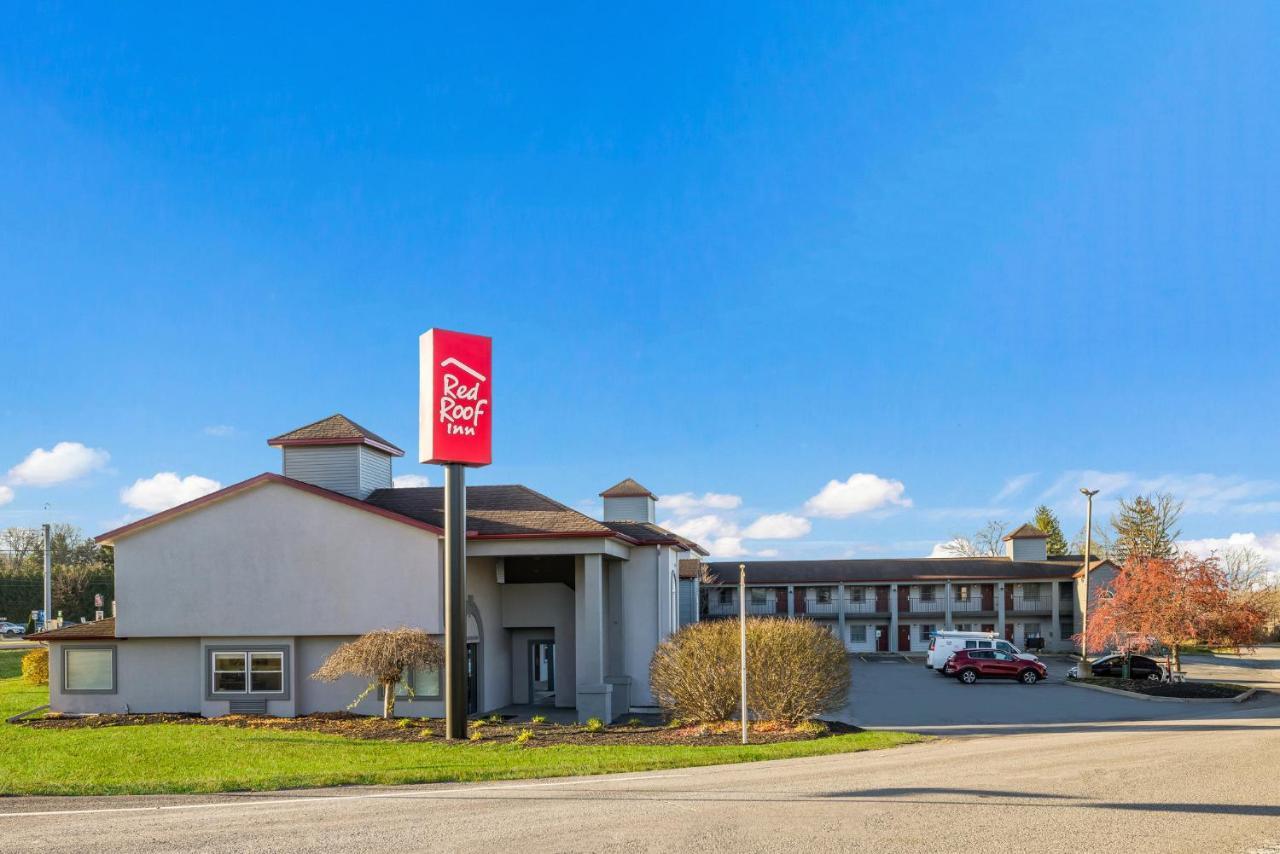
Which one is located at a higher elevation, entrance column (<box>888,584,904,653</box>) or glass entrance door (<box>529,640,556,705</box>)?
glass entrance door (<box>529,640,556,705</box>)

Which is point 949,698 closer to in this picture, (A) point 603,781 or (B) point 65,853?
(A) point 603,781

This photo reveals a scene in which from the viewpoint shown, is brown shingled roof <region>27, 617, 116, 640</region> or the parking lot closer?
the parking lot

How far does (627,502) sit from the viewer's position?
153 feet

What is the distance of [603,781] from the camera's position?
1425 cm

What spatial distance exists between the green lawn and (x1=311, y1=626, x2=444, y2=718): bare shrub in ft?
6.47

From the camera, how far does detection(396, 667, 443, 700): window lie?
24.7 meters

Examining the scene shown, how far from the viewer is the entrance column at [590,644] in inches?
985

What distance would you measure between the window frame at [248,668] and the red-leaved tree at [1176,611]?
27.0 metres

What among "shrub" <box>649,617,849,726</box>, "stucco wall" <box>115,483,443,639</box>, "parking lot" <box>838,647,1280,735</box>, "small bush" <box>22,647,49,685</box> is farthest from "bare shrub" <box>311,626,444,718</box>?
"small bush" <box>22,647,49,685</box>

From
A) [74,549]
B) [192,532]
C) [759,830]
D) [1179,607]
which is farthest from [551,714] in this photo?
[74,549]

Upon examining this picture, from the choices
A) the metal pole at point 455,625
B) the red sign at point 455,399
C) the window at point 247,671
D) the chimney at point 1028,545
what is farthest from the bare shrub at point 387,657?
the chimney at point 1028,545

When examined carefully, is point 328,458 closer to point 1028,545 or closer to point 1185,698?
point 1185,698

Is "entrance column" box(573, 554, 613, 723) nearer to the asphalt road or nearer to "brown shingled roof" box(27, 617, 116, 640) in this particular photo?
the asphalt road

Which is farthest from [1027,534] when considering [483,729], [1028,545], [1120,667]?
[483,729]
